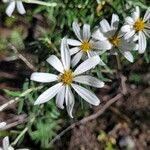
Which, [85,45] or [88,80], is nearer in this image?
[88,80]

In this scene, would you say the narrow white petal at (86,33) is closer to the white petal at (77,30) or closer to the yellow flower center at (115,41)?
the white petal at (77,30)

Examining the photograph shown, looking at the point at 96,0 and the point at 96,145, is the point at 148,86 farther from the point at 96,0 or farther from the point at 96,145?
the point at 96,0

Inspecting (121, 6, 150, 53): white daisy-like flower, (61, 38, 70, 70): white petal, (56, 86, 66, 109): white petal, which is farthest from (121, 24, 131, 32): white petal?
(56, 86, 66, 109): white petal

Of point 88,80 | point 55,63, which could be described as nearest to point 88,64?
point 88,80

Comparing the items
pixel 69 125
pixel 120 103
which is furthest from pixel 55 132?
pixel 120 103

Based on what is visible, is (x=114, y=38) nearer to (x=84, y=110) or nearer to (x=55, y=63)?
(x=55, y=63)

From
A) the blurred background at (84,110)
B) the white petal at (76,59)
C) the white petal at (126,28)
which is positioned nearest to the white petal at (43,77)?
the white petal at (76,59)

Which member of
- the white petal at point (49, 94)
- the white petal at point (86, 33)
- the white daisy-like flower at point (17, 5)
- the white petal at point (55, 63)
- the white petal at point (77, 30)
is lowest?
the white petal at point (49, 94)
